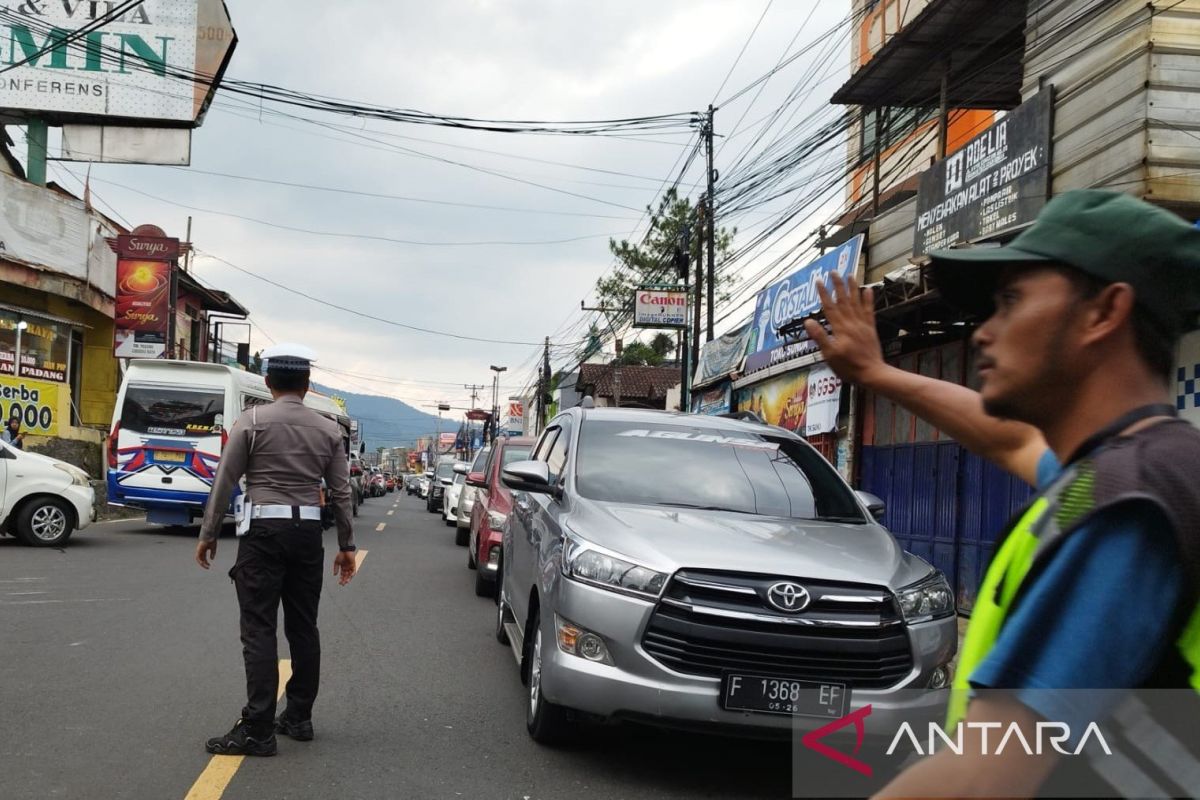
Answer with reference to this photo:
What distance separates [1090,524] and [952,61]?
13.3 m

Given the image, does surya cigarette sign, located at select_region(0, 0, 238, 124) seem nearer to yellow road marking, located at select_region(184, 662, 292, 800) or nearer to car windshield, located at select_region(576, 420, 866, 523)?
car windshield, located at select_region(576, 420, 866, 523)

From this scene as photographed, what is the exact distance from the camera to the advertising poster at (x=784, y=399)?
1645 centimetres

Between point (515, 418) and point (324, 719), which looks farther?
point (515, 418)

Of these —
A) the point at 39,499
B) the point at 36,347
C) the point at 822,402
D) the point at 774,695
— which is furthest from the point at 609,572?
the point at 36,347

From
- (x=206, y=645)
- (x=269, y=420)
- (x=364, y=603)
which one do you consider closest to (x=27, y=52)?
(x=364, y=603)

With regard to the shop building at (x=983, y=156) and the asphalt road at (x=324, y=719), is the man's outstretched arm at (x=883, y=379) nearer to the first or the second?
the asphalt road at (x=324, y=719)

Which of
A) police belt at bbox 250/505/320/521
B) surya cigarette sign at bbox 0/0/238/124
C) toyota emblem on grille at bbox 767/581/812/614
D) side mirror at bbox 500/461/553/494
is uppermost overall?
surya cigarette sign at bbox 0/0/238/124

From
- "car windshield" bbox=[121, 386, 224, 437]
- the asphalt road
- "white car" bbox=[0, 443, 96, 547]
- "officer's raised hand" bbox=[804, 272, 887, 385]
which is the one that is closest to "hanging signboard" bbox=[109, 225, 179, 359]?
"car windshield" bbox=[121, 386, 224, 437]

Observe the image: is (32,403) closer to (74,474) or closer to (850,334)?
(74,474)

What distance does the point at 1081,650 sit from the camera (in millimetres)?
1140

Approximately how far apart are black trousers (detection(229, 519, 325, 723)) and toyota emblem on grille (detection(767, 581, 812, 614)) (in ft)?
7.52

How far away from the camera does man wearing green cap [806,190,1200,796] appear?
1.13 m

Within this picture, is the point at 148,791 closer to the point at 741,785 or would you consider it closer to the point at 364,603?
the point at 741,785

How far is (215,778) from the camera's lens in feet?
15.4
